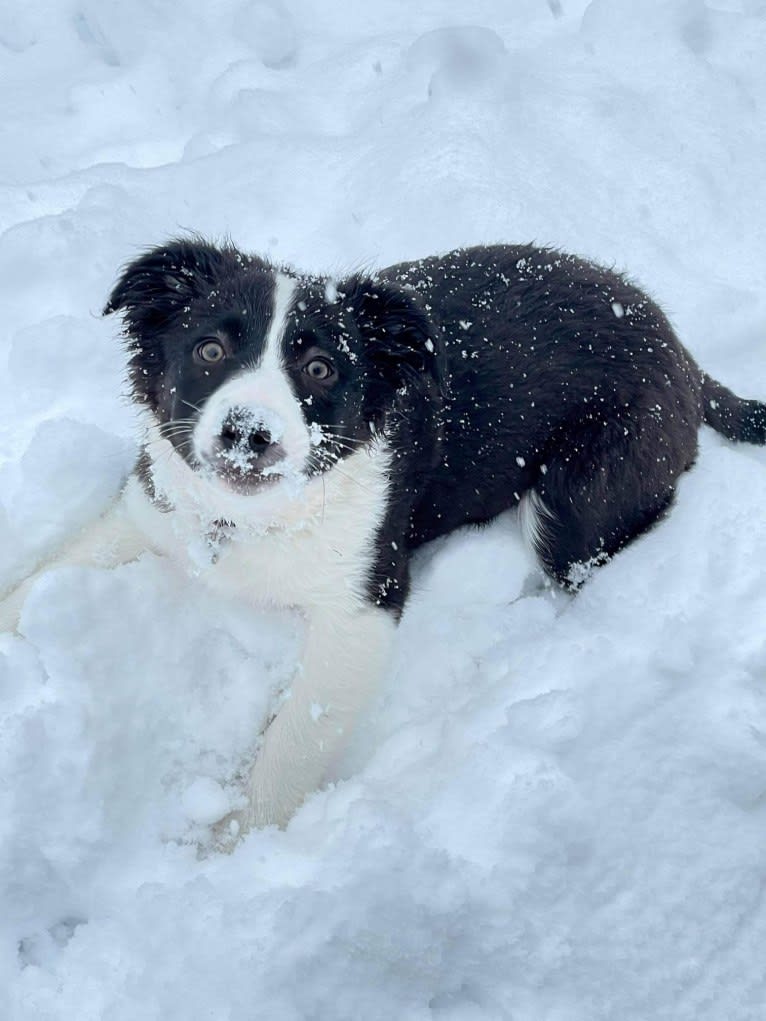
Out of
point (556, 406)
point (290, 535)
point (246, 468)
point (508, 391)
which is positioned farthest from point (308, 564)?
point (556, 406)

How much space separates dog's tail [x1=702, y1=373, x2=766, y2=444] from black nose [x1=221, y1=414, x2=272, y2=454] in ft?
6.79

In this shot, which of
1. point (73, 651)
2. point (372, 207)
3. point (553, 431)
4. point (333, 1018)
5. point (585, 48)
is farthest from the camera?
point (585, 48)

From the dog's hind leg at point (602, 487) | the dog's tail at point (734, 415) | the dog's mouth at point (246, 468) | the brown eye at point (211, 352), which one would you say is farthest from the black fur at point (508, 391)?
the dog's mouth at point (246, 468)

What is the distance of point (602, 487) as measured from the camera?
3.32 metres

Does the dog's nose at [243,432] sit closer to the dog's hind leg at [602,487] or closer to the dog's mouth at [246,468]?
the dog's mouth at [246,468]

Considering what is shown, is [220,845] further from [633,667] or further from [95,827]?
[633,667]

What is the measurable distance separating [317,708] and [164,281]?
144 centimetres

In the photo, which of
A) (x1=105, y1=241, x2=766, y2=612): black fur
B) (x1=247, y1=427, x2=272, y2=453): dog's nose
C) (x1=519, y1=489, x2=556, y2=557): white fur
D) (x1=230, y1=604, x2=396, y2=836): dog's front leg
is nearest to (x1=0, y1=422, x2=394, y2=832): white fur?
(x1=230, y1=604, x2=396, y2=836): dog's front leg

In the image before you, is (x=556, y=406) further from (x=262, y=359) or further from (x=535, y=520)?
(x=262, y=359)

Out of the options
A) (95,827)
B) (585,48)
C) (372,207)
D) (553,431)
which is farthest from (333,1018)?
(585,48)

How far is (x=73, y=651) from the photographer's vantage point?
266cm

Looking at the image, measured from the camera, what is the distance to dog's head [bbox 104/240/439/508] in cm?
248

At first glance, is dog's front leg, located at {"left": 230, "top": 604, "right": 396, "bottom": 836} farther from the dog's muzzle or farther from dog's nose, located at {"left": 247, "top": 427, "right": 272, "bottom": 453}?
dog's nose, located at {"left": 247, "top": 427, "right": 272, "bottom": 453}

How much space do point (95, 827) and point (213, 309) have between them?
4.99 ft
